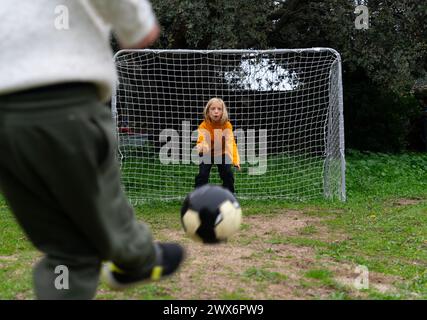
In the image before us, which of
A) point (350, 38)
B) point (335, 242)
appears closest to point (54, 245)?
point (335, 242)

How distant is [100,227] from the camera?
1.73 meters

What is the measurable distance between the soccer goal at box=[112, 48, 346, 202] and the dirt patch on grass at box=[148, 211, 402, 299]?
11.4 feet

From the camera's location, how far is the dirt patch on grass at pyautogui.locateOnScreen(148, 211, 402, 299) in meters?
3.57

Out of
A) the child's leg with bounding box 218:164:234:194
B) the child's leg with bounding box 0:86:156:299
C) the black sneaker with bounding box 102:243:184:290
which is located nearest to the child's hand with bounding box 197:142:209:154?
the child's leg with bounding box 218:164:234:194

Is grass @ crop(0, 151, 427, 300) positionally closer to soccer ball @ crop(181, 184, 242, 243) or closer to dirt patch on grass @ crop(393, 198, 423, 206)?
dirt patch on grass @ crop(393, 198, 423, 206)

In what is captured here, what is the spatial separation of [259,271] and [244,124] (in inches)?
292

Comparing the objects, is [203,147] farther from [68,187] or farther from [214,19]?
[68,187]

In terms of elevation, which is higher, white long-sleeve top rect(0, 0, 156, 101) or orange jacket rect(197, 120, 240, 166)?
white long-sleeve top rect(0, 0, 156, 101)

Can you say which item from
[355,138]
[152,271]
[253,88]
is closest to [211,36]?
[253,88]

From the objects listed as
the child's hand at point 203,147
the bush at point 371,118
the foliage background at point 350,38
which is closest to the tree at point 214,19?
the foliage background at point 350,38

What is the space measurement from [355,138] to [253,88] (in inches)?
142

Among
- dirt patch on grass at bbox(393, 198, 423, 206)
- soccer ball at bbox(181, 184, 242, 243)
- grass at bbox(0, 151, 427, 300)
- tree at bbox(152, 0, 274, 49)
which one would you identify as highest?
tree at bbox(152, 0, 274, 49)

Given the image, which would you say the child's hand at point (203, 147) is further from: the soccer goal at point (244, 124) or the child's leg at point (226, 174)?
the soccer goal at point (244, 124)
